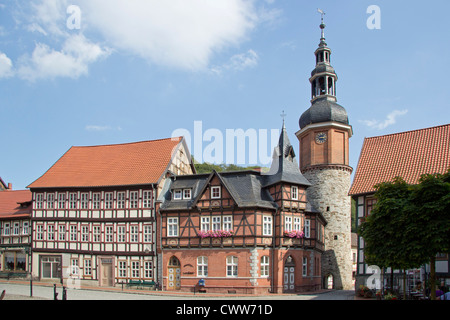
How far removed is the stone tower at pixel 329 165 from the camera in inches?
1629

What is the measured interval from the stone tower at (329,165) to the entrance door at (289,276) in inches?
356

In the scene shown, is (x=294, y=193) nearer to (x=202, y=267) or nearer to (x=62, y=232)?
(x=202, y=267)

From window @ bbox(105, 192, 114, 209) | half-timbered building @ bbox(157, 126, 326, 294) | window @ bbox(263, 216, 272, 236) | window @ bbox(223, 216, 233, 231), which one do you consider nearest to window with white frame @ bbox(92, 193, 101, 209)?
window @ bbox(105, 192, 114, 209)

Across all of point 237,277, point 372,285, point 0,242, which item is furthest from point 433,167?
point 0,242

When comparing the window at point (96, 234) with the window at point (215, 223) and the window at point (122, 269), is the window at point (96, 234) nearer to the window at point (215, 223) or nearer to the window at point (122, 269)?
the window at point (122, 269)

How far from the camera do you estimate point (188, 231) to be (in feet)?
111

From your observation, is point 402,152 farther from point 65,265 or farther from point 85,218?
point 65,265

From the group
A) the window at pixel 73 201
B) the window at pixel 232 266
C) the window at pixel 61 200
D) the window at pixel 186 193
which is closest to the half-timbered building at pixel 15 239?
the window at pixel 61 200

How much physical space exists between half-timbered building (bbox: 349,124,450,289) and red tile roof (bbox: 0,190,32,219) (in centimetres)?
2780

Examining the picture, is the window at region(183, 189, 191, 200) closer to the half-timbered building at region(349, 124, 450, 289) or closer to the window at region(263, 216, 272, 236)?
the window at region(263, 216, 272, 236)

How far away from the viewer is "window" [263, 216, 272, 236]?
32641 mm

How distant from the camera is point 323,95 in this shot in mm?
44375
